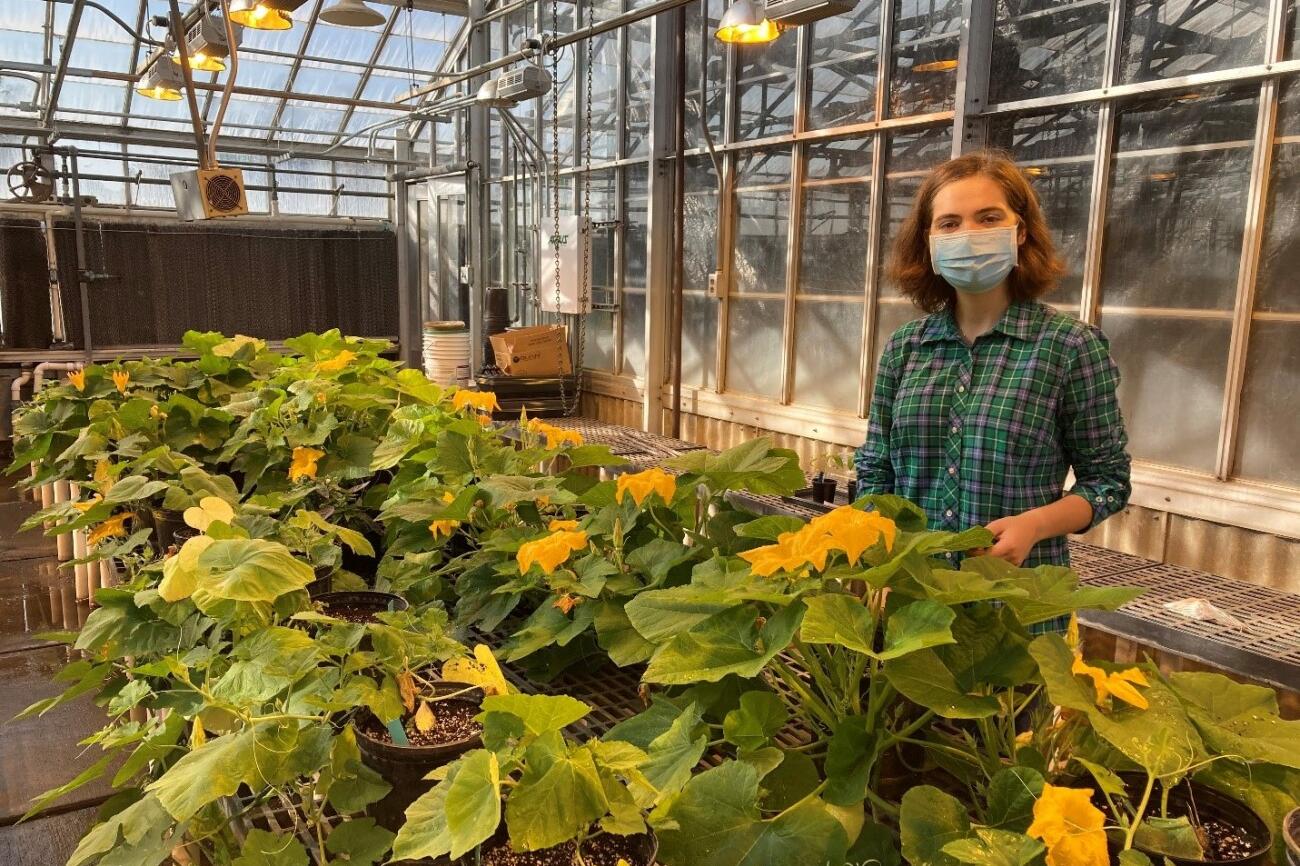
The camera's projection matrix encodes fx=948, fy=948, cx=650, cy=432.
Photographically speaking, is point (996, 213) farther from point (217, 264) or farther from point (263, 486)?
point (217, 264)

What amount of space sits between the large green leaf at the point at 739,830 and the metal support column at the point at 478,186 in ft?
23.2

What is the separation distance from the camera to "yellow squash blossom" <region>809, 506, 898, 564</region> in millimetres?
778

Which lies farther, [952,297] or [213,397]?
[213,397]

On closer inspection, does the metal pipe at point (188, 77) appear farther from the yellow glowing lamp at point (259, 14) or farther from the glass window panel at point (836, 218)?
the glass window panel at point (836, 218)

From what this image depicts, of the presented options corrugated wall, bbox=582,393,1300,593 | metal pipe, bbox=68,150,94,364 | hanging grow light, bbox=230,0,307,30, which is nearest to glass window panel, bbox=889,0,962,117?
corrugated wall, bbox=582,393,1300,593

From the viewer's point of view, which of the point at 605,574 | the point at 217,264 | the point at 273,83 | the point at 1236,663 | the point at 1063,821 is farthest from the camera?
the point at 273,83

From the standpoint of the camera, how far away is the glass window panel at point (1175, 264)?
323 cm

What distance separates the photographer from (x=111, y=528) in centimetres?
180

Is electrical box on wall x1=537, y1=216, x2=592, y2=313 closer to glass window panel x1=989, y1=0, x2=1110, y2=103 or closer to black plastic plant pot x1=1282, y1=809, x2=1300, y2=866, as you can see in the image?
glass window panel x1=989, y1=0, x2=1110, y2=103

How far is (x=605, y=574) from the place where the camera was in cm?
111

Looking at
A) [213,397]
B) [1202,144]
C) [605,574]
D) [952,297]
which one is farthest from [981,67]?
[605,574]

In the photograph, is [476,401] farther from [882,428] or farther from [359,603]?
[882,428]

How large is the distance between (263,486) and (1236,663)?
2043mm

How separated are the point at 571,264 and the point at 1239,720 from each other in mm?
5850
